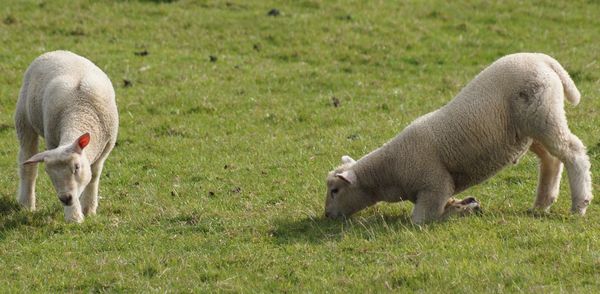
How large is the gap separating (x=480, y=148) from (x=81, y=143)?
4093mm

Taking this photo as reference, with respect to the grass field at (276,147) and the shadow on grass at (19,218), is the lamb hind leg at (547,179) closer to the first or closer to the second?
the grass field at (276,147)

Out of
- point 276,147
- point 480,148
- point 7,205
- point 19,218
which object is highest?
point 480,148

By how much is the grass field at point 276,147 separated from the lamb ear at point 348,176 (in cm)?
51

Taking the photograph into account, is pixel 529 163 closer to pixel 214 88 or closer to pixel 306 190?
pixel 306 190

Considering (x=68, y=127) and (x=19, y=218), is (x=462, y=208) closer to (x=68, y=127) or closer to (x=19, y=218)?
(x=68, y=127)

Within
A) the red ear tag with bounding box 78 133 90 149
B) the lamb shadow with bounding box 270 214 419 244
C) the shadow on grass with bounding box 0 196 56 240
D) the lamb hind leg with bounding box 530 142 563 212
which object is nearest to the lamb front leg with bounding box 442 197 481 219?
the lamb shadow with bounding box 270 214 419 244

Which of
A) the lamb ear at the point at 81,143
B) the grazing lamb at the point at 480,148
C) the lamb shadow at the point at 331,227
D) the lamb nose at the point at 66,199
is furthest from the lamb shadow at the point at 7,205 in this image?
the grazing lamb at the point at 480,148

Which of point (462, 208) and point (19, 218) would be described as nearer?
A: point (462, 208)

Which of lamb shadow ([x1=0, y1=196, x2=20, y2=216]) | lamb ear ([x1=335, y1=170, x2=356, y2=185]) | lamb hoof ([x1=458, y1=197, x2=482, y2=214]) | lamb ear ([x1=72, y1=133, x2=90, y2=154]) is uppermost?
lamb ear ([x1=72, y1=133, x2=90, y2=154])

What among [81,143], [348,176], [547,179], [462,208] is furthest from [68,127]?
[547,179]

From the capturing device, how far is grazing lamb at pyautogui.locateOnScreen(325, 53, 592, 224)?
382 inches

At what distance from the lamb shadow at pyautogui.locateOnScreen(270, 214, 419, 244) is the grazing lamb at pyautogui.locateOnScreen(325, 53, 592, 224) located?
212mm

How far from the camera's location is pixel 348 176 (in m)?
10.5

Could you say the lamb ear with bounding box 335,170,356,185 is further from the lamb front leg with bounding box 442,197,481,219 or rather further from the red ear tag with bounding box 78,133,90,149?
the red ear tag with bounding box 78,133,90,149
